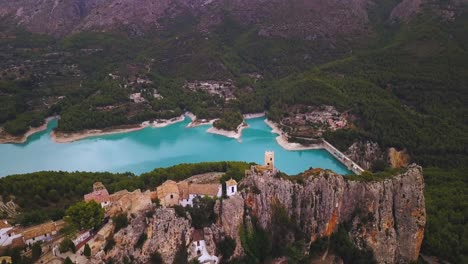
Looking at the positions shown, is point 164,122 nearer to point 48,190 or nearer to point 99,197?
point 48,190

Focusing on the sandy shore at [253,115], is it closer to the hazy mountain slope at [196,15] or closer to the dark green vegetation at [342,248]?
the hazy mountain slope at [196,15]

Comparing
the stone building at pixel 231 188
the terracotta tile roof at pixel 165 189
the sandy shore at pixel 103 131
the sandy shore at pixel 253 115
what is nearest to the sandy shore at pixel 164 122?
the sandy shore at pixel 103 131

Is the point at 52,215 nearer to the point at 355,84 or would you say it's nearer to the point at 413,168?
the point at 413,168

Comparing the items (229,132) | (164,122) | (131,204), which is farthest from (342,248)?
(164,122)

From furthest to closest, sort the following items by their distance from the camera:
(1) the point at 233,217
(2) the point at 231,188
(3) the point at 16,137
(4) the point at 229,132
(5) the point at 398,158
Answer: (4) the point at 229,132, (3) the point at 16,137, (5) the point at 398,158, (2) the point at 231,188, (1) the point at 233,217

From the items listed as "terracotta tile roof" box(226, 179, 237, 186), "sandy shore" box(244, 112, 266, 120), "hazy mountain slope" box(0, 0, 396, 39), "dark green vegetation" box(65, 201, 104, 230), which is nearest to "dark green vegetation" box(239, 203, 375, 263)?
"terracotta tile roof" box(226, 179, 237, 186)

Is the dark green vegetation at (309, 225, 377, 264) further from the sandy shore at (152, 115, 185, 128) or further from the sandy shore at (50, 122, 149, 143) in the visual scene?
the sandy shore at (152, 115, 185, 128)
